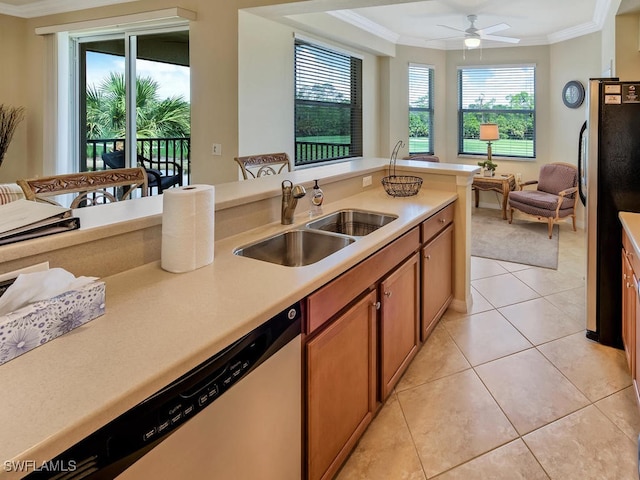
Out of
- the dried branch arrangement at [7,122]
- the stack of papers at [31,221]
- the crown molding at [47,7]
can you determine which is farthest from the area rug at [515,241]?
the dried branch arrangement at [7,122]

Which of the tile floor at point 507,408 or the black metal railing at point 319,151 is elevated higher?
the black metal railing at point 319,151

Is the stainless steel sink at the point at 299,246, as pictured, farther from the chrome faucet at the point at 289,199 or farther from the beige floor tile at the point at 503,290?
the beige floor tile at the point at 503,290

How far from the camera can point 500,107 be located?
7.18 metres

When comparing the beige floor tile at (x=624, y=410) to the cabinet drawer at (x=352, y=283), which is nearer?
the cabinet drawer at (x=352, y=283)

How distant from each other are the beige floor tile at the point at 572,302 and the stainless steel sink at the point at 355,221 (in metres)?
1.79

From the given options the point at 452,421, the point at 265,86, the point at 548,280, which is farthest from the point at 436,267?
the point at 265,86

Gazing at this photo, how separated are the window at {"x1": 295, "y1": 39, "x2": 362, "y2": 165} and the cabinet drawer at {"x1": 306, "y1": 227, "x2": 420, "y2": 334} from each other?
3097 millimetres

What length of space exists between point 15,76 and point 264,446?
18.6ft

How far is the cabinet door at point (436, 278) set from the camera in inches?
103

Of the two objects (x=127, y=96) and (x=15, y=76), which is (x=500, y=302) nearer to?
(x=127, y=96)

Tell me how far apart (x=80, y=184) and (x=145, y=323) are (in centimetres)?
174

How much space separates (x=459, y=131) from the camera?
751cm

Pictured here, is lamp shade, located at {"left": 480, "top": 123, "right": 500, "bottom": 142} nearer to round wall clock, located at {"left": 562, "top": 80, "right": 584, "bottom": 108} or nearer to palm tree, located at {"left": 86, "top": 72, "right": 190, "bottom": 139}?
round wall clock, located at {"left": 562, "top": 80, "right": 584, "bottom": 108}

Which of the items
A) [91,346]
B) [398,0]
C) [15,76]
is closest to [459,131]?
[398,0]
